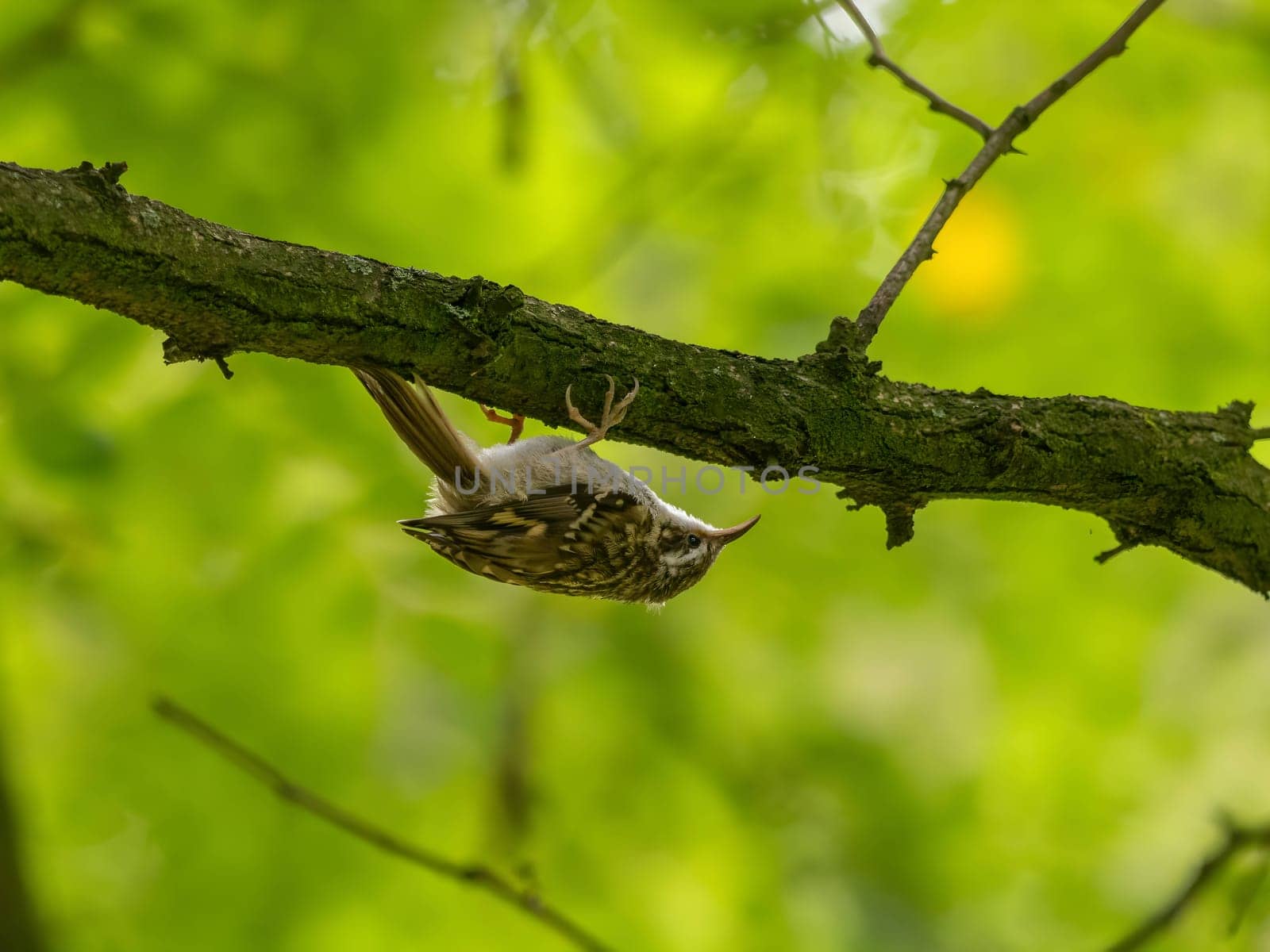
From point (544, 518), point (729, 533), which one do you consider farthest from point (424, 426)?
point (729, 533)

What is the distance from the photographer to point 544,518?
2.99m

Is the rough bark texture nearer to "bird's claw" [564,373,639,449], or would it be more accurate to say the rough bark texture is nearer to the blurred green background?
"bird's claw" [564,373,639,449]

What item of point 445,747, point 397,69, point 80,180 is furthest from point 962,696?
point 80,180

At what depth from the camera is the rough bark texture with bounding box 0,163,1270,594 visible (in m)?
1.68

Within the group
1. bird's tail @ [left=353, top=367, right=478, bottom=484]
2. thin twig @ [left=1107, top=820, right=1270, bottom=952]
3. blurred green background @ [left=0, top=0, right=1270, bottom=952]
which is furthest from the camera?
blurred green background @ [left=0, top=0, right=1270, bottom=952]

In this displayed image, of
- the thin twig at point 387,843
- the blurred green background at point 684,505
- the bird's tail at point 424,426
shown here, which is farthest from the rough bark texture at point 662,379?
the blurred green background at point 684,505

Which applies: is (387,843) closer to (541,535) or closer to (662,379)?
(541,535)

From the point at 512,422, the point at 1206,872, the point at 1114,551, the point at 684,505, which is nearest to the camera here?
the point at 1206,872

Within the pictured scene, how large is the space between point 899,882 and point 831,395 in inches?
103

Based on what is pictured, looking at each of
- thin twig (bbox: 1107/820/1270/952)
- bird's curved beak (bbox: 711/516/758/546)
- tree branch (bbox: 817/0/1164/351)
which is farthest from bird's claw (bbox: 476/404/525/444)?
thin twig (bbox: 1107/820/1270/952)

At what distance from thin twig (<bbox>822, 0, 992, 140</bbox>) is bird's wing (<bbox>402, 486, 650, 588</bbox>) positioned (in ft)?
4.23

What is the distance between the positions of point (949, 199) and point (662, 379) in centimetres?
89

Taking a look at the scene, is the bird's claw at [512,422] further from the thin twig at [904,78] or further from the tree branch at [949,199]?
the thin twig at [904,78]

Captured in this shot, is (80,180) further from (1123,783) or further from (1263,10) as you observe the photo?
(1123,783)
